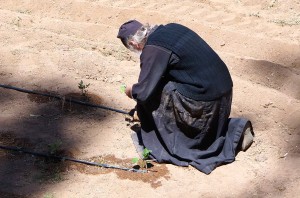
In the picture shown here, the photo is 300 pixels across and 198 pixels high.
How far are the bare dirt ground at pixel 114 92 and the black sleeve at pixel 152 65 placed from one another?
26.9 inches

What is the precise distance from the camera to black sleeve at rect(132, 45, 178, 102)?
387 cm

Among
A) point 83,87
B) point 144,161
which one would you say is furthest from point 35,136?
point 144,161

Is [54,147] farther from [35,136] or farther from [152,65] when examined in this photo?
[152,65]

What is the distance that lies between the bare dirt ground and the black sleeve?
0.68m

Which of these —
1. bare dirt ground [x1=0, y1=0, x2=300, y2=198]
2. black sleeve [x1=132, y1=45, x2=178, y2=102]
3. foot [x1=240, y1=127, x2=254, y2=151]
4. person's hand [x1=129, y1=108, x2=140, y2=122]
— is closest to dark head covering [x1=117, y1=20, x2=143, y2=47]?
black sleeve [x1=132, y1=45, x2=178, y2=102]

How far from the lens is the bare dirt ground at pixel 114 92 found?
157 inches

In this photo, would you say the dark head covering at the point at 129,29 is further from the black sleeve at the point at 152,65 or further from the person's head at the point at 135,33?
the black sleeve at the point at 152,65

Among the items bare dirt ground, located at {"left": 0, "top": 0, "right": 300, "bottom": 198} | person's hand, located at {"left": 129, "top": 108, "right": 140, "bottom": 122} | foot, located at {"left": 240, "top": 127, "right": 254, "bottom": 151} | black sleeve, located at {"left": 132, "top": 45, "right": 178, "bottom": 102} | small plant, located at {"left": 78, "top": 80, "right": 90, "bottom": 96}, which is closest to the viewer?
black sleeve, located at {"left": 132, "top": 45, "right": 178, "bottom": 102}

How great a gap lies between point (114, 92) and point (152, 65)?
1414 millimetres

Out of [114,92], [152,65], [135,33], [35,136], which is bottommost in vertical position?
[35,136]

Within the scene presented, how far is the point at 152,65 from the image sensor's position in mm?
3883

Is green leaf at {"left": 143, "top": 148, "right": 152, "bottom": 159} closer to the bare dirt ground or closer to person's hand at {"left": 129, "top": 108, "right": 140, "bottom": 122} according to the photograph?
the bare dirt ground

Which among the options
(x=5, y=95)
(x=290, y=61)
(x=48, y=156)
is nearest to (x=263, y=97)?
(x=290, y=61)

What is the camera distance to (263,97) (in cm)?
506
